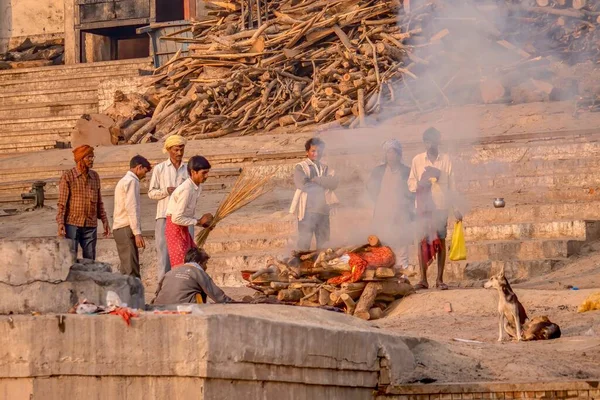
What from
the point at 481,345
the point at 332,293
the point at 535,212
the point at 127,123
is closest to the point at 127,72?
the point at 127,123

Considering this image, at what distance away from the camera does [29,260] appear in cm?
863

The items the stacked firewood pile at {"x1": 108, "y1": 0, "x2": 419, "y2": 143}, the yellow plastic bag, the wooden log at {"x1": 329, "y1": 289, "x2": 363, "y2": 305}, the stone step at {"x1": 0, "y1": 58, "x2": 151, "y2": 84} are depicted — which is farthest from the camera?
the stone step at {"x1": 0, "y1": 58, "x2": 151, "y2": 84}

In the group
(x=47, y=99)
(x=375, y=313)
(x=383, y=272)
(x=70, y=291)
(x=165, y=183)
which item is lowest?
(x=375, y=313)

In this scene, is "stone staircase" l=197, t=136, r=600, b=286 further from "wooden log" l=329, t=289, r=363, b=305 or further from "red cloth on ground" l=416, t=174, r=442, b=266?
"wooden log" l=329, t=289, r=363, b=305

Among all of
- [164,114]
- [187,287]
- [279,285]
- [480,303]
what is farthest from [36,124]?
[187,287]

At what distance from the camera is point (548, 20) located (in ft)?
72.6

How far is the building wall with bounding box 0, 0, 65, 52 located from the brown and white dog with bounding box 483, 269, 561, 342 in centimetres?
2084

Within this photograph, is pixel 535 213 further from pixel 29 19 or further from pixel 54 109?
pixel 29 19

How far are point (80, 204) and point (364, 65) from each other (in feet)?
31.5

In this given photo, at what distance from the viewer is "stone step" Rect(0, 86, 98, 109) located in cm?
2630

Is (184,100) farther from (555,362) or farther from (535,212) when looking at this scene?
(555,362)

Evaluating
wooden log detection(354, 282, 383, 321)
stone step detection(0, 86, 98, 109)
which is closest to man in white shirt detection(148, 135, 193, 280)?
wooden log detection(354, 282, 383, 321)

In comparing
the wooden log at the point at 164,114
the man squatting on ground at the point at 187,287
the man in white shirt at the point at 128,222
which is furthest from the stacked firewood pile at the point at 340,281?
the wooden log at the point at 164,114

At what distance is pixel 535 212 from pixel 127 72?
12.5m
